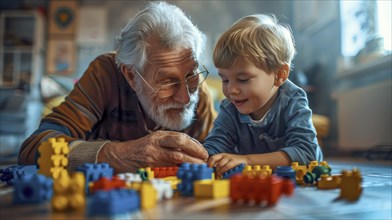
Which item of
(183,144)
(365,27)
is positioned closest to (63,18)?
(365,27)

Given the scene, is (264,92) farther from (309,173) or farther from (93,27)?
(93,27)

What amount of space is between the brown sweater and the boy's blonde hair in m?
0.41

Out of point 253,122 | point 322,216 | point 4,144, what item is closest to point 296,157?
point 253,122

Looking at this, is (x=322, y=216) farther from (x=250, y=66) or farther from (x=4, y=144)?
(x=4, y=144)

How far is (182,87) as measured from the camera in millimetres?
1312

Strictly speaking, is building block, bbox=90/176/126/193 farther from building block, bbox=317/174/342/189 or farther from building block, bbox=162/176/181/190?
building block, bbox=317/174/342/189

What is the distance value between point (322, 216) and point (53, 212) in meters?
0.42

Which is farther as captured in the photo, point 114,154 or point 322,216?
point 114,154

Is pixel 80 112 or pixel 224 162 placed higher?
pixel 80 112

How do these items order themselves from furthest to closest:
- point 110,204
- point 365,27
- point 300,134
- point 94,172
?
point 365,27 → point 300,134 → point 94,172 → point 110,204

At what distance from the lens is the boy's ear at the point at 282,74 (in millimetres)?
1264

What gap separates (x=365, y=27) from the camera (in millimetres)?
3117

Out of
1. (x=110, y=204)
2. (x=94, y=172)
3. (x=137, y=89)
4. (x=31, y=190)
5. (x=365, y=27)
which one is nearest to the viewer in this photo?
(x=110, y=204)

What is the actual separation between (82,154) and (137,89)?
0.40m
